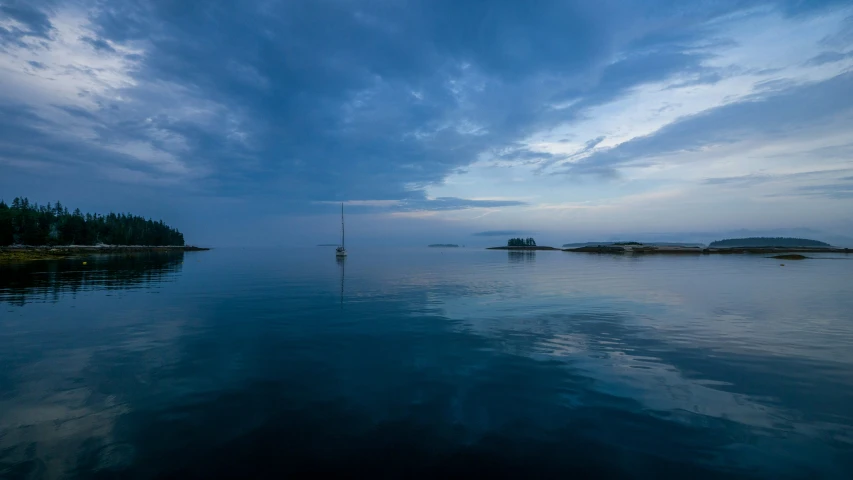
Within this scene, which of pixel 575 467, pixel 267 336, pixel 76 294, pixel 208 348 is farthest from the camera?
pixel 76 294

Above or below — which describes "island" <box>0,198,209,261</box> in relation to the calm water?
above

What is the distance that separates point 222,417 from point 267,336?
10.6 metres

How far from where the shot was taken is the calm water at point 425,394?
368 inches

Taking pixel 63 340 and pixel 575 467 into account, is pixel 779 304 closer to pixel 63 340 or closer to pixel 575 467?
pixel 575 467

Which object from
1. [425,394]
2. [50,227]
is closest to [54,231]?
[50,227]

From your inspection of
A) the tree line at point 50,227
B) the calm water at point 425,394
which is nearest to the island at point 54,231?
the tree line at point 50,227

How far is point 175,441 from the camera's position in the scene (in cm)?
1013

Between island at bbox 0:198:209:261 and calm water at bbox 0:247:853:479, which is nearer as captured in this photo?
calm water at bbox 0:247:853:479

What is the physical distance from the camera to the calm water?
368 inches

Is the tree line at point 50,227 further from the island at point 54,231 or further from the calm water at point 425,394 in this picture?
the calm water at point 425,394

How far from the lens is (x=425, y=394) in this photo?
13.6m

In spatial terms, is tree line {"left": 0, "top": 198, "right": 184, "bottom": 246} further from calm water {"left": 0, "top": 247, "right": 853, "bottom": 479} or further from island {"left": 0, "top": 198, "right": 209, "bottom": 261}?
calm water {"left": 0, "top": 247, "right": 853, "bottom": 479}

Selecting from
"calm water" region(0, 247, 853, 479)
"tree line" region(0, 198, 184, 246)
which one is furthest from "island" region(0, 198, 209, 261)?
"calm water" region(0, 247, 853, 479)

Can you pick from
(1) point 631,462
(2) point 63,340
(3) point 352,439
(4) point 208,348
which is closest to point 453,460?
(3) point 352,439
